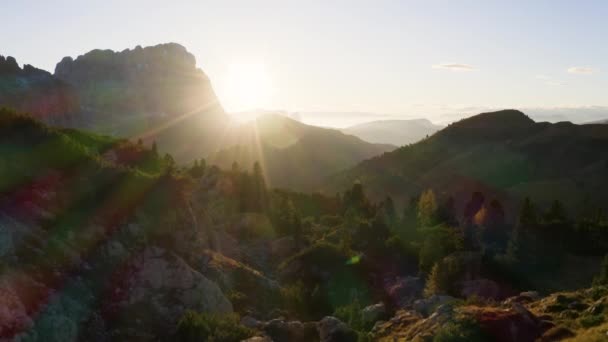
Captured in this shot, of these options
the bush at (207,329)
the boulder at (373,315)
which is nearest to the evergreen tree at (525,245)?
the boulder at (373,315)

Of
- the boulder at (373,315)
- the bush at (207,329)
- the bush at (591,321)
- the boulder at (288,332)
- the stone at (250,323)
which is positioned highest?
the bush at (591,321)

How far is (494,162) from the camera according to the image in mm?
187500

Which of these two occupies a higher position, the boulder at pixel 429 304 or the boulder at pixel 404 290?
the boulder at pixel 429 304

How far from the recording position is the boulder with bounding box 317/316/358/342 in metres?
29.0

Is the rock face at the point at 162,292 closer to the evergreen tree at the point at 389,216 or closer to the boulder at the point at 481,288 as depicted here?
the boulder at the point at 481,288

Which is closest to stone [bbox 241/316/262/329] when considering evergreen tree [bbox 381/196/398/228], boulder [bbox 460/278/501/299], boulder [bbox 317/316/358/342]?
boulder [bbox 317/316/358/342]

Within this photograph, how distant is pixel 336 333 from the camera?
29.2 meters

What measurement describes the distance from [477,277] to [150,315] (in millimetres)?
35670

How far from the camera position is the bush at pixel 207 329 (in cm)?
2458

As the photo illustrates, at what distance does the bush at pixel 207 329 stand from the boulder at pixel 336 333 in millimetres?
4961

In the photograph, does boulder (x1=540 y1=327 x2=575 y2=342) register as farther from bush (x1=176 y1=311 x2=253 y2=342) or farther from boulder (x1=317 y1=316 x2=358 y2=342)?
bush (x1=176 y1=311 x2=253 y2=342)

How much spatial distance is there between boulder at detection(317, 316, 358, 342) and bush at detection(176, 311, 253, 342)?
496 cm

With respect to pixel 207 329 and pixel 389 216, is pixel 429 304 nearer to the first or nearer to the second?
pixel 207 329

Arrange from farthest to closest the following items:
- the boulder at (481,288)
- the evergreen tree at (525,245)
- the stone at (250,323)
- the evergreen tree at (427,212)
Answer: the evergreen tree at (427,212)
the evergreen tree at (525,245)
the boulder at (481,288)
the stone at (250,323)
